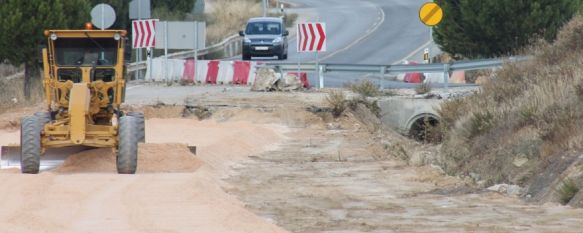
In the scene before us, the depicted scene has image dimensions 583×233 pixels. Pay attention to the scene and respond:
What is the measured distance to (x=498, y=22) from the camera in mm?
47344

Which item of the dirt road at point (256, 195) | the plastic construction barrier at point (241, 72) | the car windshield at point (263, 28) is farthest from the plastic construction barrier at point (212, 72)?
the dirt road at point (256, 195)

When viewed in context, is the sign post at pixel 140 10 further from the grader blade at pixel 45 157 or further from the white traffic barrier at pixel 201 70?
the grader blade at pixel 45 157

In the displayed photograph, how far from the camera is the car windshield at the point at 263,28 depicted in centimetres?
5988

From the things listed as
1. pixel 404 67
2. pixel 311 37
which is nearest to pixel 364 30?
pixel 311 37

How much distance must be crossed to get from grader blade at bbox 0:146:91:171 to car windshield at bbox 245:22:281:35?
38.4 metres

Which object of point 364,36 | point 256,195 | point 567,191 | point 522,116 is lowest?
point 256,195

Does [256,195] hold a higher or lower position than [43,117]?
lower

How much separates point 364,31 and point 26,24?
38.5 m

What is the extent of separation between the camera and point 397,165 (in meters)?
23.6

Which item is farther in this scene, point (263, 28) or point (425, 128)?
point (263, 28)

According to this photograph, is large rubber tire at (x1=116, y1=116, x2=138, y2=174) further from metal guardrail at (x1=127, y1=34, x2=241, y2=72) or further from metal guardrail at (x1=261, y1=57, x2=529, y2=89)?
metal guardrail at (x1=127, y1=34, x2=241, y2=72)

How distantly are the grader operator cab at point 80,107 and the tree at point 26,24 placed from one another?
20781 millimetres

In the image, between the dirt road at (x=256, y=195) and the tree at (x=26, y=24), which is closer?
the dirt road at (x=256, y=195)

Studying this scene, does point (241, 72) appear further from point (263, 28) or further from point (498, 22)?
point (263, 28)
